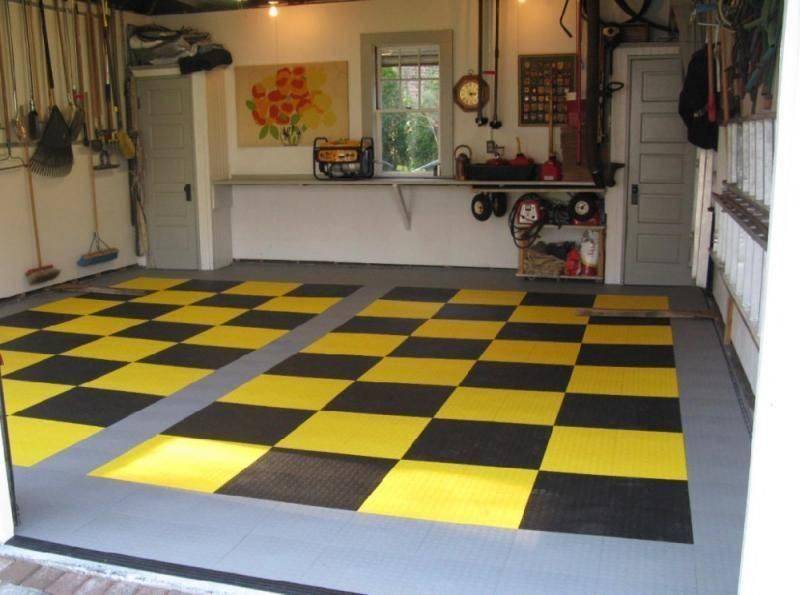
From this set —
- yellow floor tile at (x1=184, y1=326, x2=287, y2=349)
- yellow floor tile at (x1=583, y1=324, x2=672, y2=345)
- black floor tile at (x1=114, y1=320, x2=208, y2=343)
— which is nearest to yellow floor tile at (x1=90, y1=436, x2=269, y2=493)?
yellow floor tile at (x1=184, y1=326, x2=287, y2=349)

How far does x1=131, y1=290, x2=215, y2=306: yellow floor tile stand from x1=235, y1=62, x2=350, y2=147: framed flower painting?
228cm

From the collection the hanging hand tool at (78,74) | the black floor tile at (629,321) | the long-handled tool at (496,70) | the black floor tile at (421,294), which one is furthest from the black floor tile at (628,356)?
the hanging hand tool at (78,74)

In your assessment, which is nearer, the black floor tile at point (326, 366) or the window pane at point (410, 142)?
the black floor tile at point (326, 366)

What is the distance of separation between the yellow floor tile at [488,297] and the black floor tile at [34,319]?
3479mm

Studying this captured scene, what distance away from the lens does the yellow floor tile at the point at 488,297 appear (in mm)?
7719

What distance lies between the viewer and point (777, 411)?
217 centimetres

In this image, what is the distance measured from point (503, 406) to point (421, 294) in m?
3.36

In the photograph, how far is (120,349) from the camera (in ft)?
20.8

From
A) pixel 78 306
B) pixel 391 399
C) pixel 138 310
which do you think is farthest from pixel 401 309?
pixel 78 306

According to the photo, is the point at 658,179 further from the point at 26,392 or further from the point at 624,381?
the point at 26,392

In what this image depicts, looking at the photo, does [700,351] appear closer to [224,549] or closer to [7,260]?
[224,549]

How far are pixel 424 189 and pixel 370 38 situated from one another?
Answer: 1734 mm

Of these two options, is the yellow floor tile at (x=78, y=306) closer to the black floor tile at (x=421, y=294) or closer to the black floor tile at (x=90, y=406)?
the black floor tile at (x=90, y=406)

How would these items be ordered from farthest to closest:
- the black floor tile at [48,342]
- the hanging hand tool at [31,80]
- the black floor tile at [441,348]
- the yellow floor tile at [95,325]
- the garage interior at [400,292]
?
the hanging hand tool at [31,80] < the yellow floor tile at [95,325] < the black floor tile at [48,342] < the black floor tile at [441,348] < the garage interior at [400,292]
